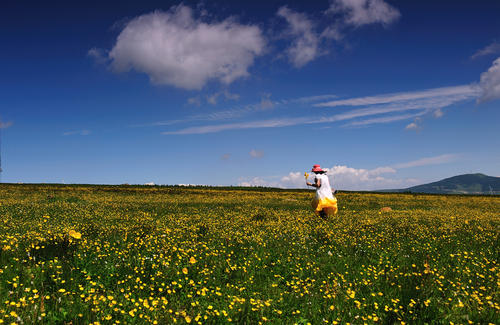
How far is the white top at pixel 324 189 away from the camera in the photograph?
13.9 metres

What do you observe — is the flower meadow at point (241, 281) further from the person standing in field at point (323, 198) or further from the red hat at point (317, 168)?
the red hat at point (317, 168)

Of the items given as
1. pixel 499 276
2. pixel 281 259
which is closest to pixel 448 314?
pixel 499 276

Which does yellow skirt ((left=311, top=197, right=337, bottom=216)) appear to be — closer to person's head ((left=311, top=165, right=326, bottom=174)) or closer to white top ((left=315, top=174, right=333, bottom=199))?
white top ((left=315, top=174, right=333, bottom=199))

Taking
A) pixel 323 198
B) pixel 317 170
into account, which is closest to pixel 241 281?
pixel 323 198

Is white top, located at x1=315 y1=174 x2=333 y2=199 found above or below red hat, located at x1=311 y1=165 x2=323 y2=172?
below

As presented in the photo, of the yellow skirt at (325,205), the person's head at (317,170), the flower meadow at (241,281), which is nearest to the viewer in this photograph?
the flower meadow at (241,281)

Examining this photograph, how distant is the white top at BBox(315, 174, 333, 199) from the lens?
45.6ft

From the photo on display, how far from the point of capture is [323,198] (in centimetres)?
1383

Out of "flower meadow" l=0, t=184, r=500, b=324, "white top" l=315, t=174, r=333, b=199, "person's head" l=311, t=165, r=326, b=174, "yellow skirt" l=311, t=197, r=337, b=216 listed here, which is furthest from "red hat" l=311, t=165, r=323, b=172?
"flower meadow" l=0, t=184, r=500, b=324

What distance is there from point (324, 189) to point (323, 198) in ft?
1.51

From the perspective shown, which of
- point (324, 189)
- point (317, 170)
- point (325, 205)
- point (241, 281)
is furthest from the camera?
point (317, 170)

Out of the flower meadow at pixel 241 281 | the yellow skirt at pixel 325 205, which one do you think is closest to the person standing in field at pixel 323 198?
the yellow skirt at pixel 325 205

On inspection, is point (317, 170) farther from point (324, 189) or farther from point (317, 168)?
point (324, 189)

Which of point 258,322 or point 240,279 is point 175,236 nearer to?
point 240,279
